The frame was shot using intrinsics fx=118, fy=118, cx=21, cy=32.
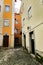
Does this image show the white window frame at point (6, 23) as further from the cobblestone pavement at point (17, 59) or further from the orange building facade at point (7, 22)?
the cobblestone pavement at point (17, 59)

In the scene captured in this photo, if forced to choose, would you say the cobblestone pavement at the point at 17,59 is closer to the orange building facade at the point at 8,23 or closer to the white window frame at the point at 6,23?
the orange building facade at the point at 8,23

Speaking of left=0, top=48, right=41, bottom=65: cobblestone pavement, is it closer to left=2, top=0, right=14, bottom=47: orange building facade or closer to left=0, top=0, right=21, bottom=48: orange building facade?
left=0, top=0, right=21, bottom=48: orange building facade

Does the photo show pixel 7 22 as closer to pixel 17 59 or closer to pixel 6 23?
pixel 6 23

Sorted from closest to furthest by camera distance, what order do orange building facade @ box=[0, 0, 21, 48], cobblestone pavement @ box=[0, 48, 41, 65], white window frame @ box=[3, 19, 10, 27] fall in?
Result: cobblestone pavement @ box=[0, 48, 41, 65]
orange building facade @ box=[0, 0, 21, 48]
white window frame @ box=[3, 19, 10, 27]

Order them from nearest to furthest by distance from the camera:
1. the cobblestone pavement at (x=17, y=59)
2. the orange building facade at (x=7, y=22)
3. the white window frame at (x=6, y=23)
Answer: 1. the cobblestone pavement at (x=17, y=59)
2. the orange building facade at (x=7, y=22)
3. the white window frame at (x=6, y=23)

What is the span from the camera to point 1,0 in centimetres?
2130

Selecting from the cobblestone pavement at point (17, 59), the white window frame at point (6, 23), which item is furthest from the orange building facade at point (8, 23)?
the cobblestone pavement at point (17, 59)

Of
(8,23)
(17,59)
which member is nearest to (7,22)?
(8,23)

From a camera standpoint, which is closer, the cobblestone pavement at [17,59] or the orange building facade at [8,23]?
the cobblestone pavement at [17,59]

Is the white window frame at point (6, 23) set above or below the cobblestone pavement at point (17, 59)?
above

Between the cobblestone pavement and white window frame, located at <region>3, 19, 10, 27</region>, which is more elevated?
white window frame, located at <region>3, 19, 10, 27</region>

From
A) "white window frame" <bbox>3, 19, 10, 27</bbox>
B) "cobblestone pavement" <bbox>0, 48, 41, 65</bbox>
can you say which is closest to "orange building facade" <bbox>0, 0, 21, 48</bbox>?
"white window frame" <bbox>3, 19, 10, 27</bbox>

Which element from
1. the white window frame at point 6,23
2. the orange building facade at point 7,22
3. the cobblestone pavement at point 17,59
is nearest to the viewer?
the cobblestone pavement at point 17,59

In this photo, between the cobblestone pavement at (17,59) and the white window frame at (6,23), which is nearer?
the cobblestone pavement at (17,59)
